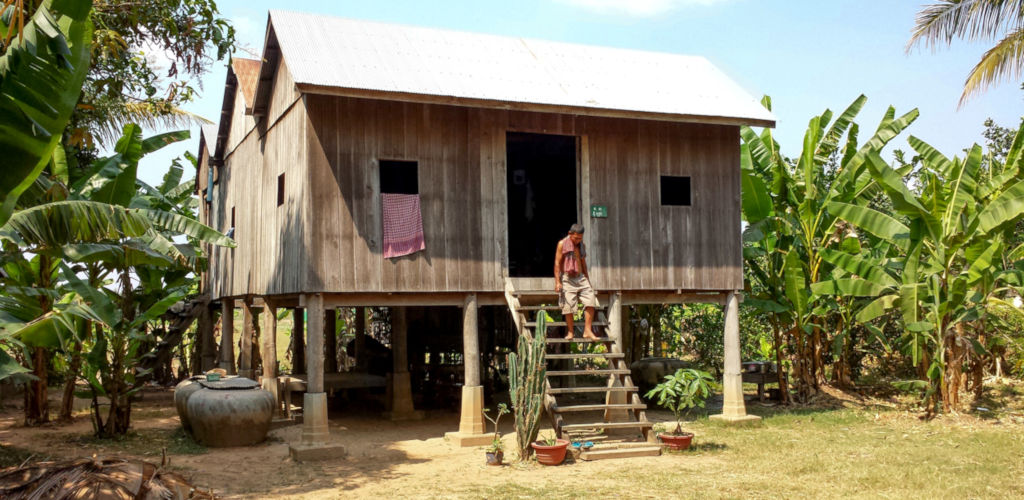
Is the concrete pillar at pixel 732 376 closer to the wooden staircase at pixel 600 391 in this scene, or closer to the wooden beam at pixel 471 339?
the wooden staircase at pixel 600 391

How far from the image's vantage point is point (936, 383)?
569 inches

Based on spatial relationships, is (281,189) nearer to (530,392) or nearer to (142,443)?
(142,443)

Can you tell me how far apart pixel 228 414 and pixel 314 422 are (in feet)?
5.46

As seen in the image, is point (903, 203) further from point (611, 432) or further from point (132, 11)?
point (132, 11)

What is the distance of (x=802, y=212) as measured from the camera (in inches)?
640

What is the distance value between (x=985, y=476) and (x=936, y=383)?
4.72 metres

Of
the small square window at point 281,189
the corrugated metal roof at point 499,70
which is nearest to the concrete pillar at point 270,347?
the small square window at point 281,189

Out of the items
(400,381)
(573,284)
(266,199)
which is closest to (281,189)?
(266,199)

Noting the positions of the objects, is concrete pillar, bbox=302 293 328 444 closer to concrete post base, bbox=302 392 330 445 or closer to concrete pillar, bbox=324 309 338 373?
concrete post base, bbox=302 392 330 445

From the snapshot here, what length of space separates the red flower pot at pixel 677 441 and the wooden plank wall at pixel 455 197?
2.86 meters

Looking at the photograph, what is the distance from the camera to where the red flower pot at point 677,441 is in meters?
11.9

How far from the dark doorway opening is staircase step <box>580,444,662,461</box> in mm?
6032

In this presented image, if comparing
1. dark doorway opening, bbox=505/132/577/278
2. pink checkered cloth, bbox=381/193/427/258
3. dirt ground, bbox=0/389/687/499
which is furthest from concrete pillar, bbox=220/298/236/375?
pink checkered cloth, bbox=381/193/427/258

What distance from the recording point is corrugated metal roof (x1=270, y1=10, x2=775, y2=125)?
40.7 feet
